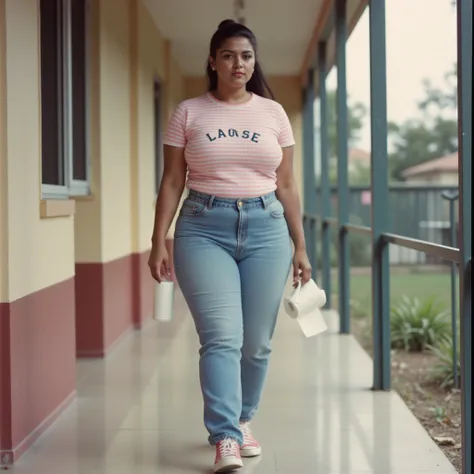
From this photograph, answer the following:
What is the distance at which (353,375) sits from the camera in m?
5.00

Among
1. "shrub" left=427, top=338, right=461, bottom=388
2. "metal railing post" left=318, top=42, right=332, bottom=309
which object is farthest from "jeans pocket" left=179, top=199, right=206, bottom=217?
"metal railing post" left=318, top=42, right=332, bottom=309

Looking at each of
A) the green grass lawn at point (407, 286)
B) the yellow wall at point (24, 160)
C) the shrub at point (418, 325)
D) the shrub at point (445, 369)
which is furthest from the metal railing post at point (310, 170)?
the yellow wall at point (24, 160)

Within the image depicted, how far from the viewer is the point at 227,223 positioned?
312cm

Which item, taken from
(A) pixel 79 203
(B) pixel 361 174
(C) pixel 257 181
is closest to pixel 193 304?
(C) pixel 257 181

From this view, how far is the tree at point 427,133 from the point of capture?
4122cm

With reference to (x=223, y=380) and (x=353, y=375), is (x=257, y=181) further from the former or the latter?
(x=353, y=375)

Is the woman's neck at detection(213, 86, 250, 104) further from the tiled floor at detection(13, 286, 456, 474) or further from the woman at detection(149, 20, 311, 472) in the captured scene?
the tiled floor at detection(13, 286, 456, 474)

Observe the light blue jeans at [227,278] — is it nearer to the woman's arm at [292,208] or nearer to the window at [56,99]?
the woman's arm at [292,208]

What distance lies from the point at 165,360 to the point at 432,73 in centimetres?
4090

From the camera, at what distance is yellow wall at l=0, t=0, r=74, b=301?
127 inches

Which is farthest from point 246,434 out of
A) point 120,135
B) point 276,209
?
point 120,135

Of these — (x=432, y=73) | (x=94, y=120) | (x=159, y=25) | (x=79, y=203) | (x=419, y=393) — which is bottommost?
(x=419, y=393)

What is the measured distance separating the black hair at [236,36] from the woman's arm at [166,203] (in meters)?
0.31

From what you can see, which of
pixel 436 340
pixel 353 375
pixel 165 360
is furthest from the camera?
pixel 436 340
